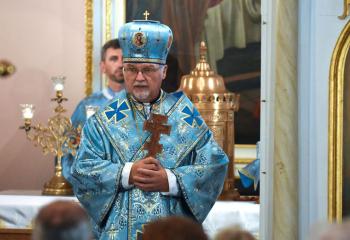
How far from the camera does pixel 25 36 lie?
912 centimetres

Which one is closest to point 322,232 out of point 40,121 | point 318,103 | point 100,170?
point 100,170

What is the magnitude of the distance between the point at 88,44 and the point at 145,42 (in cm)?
382

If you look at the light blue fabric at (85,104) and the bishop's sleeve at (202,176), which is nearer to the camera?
the bishop's sleeve at (202,176)

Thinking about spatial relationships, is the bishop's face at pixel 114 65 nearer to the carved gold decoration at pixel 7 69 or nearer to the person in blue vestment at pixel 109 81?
the person in blue vestment at pixel 109 81

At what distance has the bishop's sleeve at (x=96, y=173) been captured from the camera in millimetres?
4992

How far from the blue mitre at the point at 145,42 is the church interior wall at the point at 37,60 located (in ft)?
12.2

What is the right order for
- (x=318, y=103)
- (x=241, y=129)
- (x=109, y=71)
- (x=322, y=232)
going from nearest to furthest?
(x=322, y=232) < (x=318, y=103) < (x=109, y=71) < (x=241, y=129)

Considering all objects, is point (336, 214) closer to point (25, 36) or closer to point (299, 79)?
point (299, 79)

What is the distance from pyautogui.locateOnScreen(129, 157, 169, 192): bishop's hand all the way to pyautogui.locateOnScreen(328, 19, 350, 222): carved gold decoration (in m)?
0.98

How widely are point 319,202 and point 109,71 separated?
319 cm

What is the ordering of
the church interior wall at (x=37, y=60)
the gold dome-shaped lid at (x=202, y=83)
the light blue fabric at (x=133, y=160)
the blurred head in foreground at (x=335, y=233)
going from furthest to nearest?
the church interior wall at (x=37, y=60)
the gold dome-shaped lid at (x=202, y=83)
the light blue fabric at (x=133, y=160)
the blurred head in foreground at (x=335, y=233)

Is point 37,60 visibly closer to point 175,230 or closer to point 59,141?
point 59,141

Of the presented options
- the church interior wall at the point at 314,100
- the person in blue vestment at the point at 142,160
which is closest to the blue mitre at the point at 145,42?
the person in blue vestment at the point at 142,160

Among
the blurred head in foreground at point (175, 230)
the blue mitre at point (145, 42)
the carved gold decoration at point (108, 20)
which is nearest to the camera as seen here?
the blurred head in foreground at point (175, 230)
